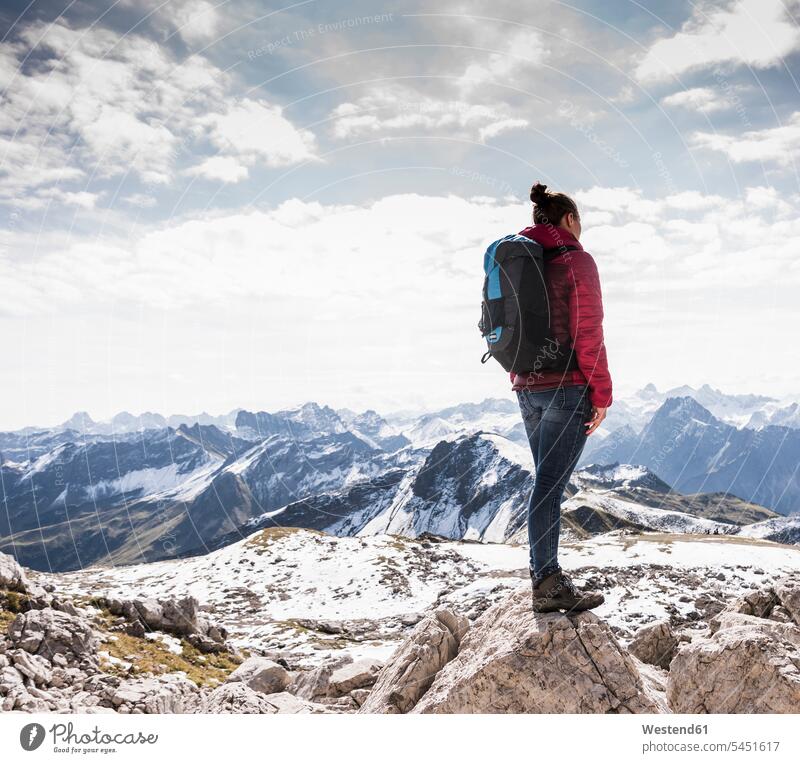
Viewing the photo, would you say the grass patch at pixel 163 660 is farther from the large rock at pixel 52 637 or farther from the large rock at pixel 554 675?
the large rock at pixel 554 675

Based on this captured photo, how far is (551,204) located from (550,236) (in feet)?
1.69

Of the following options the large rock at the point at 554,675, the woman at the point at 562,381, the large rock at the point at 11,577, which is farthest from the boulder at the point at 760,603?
the large rock at the point at 11,577

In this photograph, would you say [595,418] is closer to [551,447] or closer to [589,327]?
[551,447]

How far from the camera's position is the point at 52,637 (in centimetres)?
1798

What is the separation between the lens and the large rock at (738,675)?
27.2 ft

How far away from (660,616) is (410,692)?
159 ft

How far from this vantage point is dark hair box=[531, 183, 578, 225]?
266 inches

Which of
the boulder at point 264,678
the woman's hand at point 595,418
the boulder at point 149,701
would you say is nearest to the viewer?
the woman's hand at point 595,418

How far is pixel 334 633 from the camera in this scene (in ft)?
190

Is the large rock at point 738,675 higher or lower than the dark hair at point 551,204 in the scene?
lower

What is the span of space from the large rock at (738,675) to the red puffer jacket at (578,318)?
615 cm

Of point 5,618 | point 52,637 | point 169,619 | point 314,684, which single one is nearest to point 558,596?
point 314,684

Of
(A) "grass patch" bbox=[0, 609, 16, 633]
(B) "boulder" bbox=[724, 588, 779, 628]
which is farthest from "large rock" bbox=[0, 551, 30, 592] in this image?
(B) "boulder" bbox=[724, 588, 779, 628]
